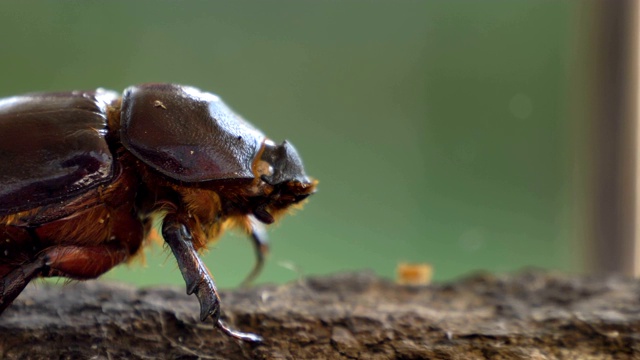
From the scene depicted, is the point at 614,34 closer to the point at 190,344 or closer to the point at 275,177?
the point at 275,177

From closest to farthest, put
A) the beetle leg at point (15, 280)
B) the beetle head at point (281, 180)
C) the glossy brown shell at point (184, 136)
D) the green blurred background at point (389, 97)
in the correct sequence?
1. the beetle leg at point (15, 280)
2. the glossy brown shell at point (184, 136)
3. the beetle head at point (281, 180)
4. the green blurred background at point (389, 97)

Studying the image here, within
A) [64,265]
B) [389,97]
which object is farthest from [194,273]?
[389,97]

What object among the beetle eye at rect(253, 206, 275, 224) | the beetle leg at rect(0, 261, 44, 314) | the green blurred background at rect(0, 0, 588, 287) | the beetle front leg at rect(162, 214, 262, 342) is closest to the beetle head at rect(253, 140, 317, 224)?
the beetle eye at rect(253, 206, 275, 224)

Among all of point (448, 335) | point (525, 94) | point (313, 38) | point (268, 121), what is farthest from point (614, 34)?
point (448, 335)

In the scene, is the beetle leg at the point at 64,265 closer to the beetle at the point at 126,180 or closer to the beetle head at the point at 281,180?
the beetle at the point at 126,180

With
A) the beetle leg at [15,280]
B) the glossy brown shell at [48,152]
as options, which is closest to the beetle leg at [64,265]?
the beetle leg at [15,280]

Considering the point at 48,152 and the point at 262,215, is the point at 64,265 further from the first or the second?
the point at 262,215
